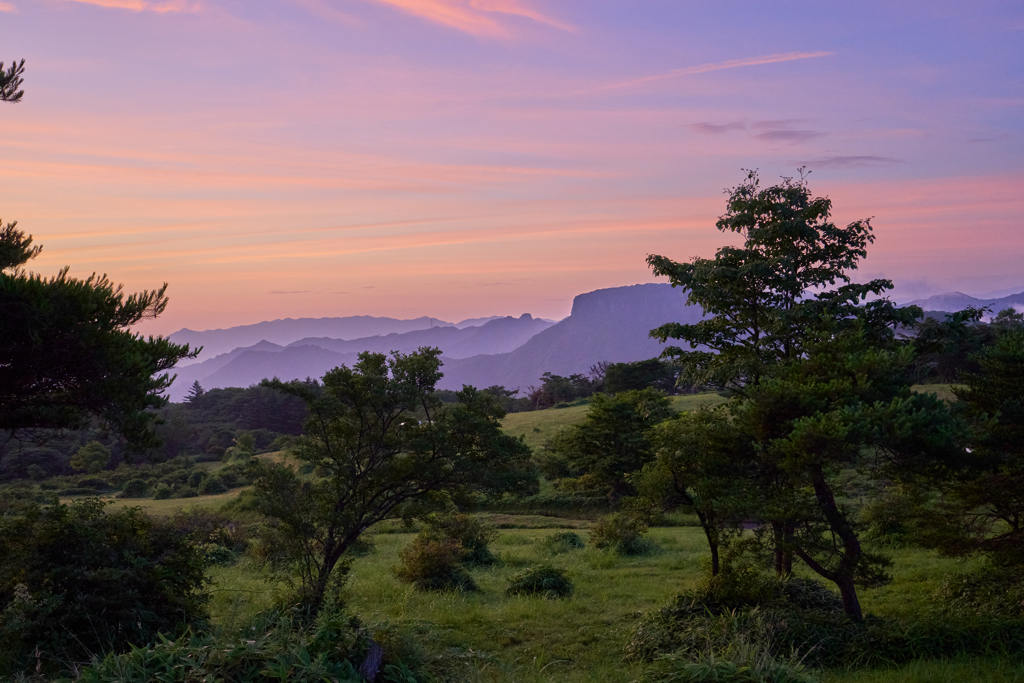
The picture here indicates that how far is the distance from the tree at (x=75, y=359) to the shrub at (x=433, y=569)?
9.37 metres

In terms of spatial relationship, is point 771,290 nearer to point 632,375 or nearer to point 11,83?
point 11,83

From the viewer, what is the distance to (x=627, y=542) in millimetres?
22203

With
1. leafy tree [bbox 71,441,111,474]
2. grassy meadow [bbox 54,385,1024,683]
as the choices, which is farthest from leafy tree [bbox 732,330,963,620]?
leafy tree [bbox 71,441,111,474]

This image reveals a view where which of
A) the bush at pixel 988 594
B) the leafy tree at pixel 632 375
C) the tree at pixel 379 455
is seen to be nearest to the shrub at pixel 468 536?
the tree at pixel 379 455

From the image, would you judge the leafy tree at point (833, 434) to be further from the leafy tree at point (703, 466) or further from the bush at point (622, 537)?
the bush at point (622, 537)

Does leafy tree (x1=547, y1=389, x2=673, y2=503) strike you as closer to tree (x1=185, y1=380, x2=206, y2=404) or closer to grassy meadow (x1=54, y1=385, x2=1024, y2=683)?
grassy meadow (x1=54, y1=385, x2=1024, y2=683)

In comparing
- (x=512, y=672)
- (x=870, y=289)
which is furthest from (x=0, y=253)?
(x=870, y=289)

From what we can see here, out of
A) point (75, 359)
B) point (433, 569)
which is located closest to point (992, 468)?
point (433, 569)

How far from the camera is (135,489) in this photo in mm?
45344

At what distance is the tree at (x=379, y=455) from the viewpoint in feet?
39.4

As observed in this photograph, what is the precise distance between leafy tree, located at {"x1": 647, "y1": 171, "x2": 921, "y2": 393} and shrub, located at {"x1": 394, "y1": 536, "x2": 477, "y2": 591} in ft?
28.5

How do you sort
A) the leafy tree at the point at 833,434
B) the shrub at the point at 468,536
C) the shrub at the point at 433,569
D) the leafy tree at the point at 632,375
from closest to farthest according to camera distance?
the leafy tree at the point at 833,434 < the shrub at the point at 433,569 < the shrub at the point at 468,536 < the leafy tree at the point at 632,375

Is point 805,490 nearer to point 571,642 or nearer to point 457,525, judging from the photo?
point 571,642

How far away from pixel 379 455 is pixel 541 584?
241 inches
